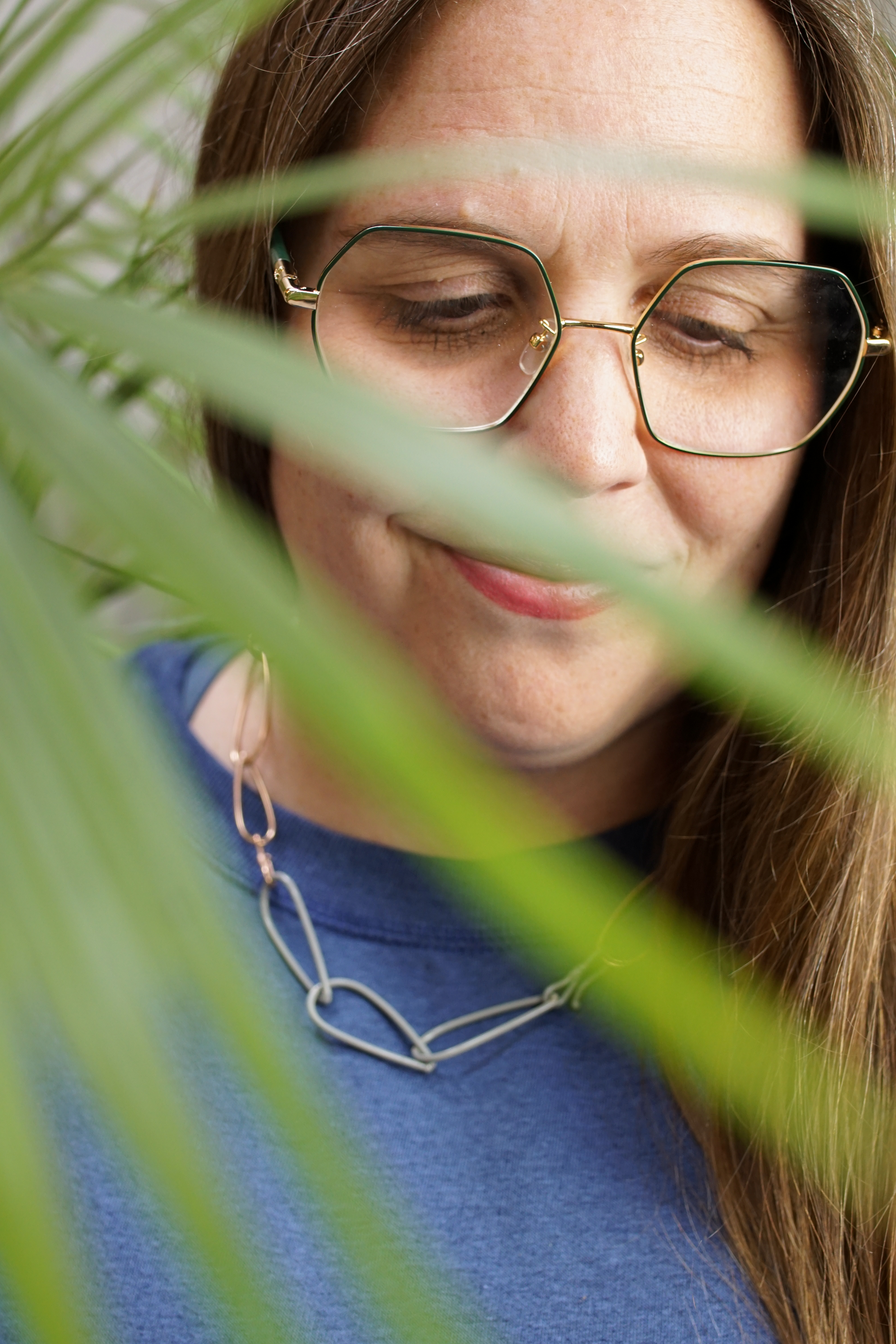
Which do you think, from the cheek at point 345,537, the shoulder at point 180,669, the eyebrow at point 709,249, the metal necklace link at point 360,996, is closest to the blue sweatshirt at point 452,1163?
the metal necklace link at point 360,996

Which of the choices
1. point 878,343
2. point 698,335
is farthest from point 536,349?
point 878,343

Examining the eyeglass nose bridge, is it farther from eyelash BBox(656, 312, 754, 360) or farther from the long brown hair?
the long brown hair

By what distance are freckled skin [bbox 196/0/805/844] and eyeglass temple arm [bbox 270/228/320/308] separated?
19 mm

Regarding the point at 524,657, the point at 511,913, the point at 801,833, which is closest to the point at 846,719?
the point at 511,913

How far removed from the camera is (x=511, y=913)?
185mm

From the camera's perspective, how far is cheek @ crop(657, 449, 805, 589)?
0.79 meters

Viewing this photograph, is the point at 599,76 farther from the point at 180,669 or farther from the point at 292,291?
the point at 180,669

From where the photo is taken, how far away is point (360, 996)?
3.09 feet

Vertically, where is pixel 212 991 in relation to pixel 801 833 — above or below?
above

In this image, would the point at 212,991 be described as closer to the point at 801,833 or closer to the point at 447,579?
the point at 447,579

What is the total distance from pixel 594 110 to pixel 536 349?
0.14 metres

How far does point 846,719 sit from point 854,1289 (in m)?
0.80

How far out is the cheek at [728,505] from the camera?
0.79 meters

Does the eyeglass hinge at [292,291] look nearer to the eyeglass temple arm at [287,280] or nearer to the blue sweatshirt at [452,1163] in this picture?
the eyeglass temple arm at [287,280]
